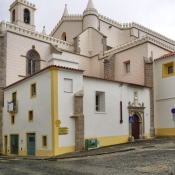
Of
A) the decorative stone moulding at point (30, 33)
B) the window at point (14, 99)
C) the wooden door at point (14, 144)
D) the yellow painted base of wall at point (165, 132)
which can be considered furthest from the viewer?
the decorative stone moulding at point (30, 33)

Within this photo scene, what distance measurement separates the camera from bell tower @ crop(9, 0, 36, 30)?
33500mm

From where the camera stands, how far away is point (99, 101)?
74.9ft

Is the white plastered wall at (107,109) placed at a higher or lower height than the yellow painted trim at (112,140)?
higher

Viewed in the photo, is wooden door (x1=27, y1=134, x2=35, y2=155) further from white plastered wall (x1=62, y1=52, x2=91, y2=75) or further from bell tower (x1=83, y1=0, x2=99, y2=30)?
bell tower (x1=83, y1=0, x2=99, y2=30)

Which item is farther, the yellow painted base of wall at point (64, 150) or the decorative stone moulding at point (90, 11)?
the decorative stone moulding at point (90, 11)

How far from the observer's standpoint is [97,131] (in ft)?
71.2

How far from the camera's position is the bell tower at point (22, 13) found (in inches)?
1319

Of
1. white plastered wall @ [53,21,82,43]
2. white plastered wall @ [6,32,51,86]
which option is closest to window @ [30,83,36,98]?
white plastered wall @ [6,32,51,86]

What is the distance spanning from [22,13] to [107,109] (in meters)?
18.2

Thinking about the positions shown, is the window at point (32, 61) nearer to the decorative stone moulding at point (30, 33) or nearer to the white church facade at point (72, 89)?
the white church facade at point (72, 89)

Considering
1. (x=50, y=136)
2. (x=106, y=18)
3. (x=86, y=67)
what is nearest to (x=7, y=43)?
(x=86, y=67)

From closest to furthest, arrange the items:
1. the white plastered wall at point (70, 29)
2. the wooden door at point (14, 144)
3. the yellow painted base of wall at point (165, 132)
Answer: the wooden door at point (14, 144) → the yellow painted base of wall at point (165, 132) → the white plastered wall at point (70, 29)

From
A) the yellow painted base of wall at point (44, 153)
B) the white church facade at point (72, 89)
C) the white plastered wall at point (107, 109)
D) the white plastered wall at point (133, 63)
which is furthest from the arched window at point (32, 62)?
the yellow painted base of wall at point (44, 153)

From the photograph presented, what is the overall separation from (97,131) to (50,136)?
4.12 metres
